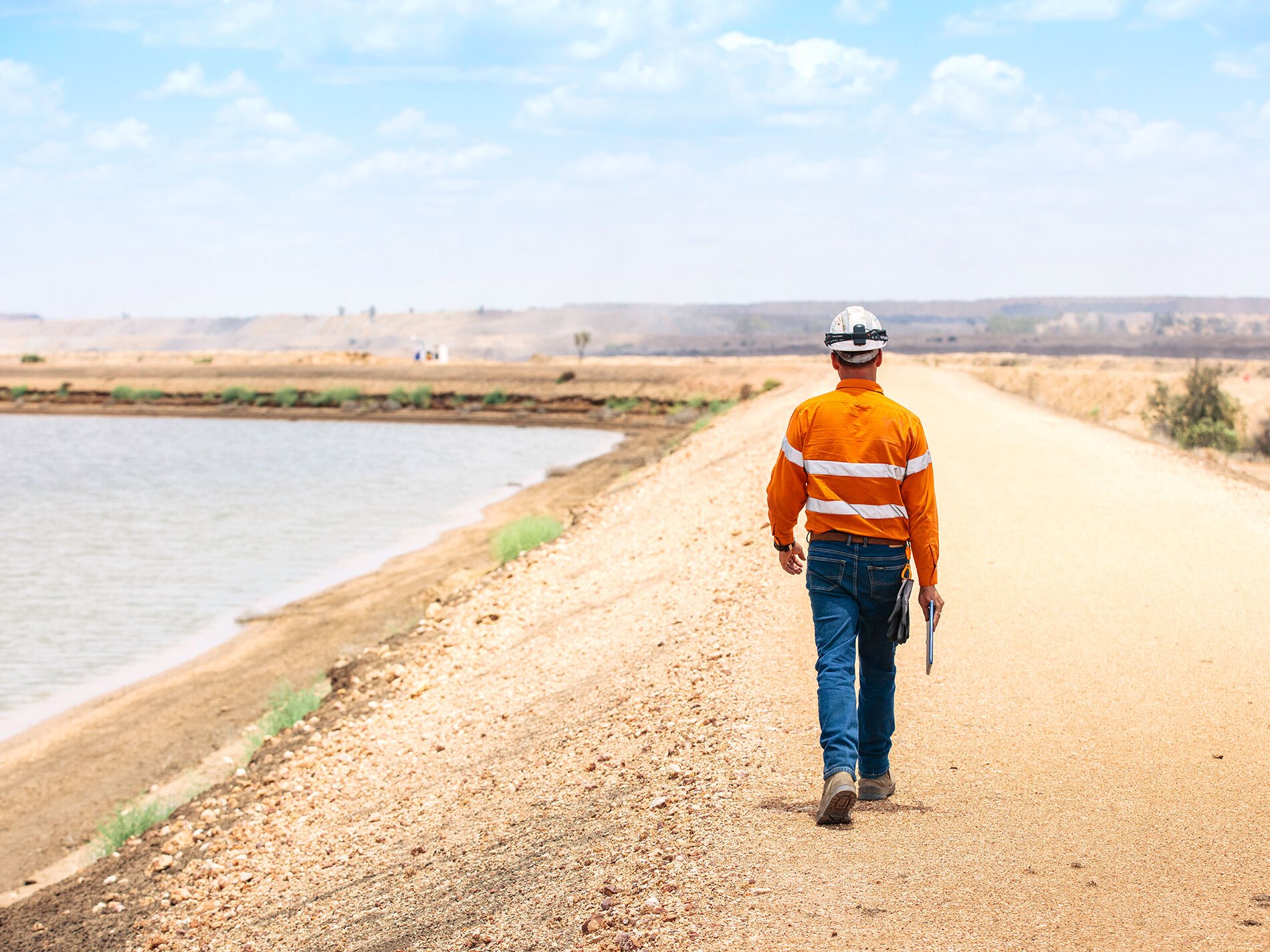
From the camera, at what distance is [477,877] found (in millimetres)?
5676

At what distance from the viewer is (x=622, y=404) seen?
203 feet

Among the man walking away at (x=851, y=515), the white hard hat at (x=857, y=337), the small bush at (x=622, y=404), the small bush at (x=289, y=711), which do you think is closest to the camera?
the man walking away at (x=851, y=515)

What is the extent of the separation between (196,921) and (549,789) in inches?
78.1

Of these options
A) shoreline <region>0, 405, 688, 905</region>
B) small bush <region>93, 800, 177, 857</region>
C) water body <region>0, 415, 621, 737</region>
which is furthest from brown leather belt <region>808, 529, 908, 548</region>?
water body <region>0, 415, 621, 737</region>

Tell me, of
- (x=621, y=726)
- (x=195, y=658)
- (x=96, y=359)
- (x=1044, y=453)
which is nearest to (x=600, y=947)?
(x=621, y=726)

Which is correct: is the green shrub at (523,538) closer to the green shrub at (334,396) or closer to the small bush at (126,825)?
the small bush at (126,825)

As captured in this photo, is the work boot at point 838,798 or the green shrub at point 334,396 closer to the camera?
the work boot at point 838,798

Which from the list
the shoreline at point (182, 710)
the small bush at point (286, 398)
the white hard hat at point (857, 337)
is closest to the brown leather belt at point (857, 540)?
the white hard hat at point (857, 337)

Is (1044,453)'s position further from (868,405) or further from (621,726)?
(868,405)

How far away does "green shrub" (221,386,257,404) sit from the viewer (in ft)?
233

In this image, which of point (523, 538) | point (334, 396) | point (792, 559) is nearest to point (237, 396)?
point (334, 396)

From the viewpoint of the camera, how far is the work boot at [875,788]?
548cm

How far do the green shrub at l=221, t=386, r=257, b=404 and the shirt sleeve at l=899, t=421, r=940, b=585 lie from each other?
69.3 m

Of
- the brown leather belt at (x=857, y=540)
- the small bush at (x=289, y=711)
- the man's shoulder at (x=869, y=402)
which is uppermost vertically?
the man's shoulder at (x=869, y=402)
